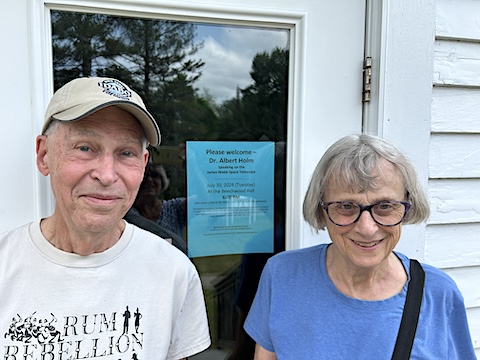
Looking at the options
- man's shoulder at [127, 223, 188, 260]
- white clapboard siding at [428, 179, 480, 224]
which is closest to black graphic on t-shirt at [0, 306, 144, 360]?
man's shoulder at [127, 223, 188, 260]

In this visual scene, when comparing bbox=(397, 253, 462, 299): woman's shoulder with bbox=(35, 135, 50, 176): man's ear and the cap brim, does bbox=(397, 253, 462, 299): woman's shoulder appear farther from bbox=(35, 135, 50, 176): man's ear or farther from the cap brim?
bbox=(35, 135, 50, 176): man's ear

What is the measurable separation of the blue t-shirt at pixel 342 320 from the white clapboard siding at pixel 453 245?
18.3 inches

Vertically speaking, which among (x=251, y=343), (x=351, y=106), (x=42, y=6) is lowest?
(x=251, y=343)

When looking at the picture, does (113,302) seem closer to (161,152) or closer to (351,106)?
(161,152)

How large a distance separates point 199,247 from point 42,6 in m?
0.97

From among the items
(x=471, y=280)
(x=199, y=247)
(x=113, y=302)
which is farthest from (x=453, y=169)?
(x=113, y=302)

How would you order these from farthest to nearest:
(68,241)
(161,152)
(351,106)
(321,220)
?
(351,106) < (161,152) < (321,220) < (68,241)

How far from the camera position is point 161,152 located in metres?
1.46

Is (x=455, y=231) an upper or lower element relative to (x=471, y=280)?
upper

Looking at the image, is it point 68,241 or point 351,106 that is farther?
point 351,106

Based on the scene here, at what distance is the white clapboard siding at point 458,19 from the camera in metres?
1.60

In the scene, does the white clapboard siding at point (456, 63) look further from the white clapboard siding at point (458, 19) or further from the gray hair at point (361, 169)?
the gray hair at point (361, 169)

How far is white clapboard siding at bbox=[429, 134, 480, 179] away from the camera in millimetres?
1641

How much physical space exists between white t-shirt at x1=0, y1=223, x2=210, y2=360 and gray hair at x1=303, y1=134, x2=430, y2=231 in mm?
494
